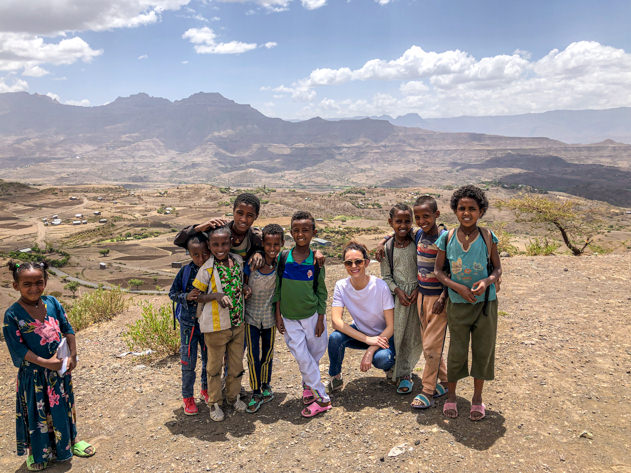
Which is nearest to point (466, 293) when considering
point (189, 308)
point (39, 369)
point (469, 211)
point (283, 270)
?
point (469, 211)

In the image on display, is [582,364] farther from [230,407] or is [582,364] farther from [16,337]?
[16,337]

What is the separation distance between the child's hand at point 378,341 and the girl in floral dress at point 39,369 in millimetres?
2498

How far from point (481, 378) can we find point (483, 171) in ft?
520

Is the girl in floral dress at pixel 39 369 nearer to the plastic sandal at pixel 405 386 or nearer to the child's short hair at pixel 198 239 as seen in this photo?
the child's short hair at pixel 198 239

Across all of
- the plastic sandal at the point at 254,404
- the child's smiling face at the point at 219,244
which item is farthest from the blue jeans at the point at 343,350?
the child's smiling face at the point at 219,244

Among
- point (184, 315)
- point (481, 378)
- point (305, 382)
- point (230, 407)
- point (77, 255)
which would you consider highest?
point (184, 315)

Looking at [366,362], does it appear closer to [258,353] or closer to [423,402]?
[423,402]

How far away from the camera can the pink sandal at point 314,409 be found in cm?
352

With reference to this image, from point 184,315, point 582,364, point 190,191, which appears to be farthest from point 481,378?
point 190,191

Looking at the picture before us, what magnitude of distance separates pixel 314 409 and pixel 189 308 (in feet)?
4.80

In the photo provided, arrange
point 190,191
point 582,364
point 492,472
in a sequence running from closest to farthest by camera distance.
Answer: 1. point 492,472
2. point 582,364
3. point 190,191

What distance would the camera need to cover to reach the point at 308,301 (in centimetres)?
354

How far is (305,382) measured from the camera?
3672mm

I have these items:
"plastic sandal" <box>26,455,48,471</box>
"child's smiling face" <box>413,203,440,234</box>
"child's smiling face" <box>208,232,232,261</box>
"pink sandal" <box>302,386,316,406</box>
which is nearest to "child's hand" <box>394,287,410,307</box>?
"child's smiling face" <box>413,203,440,234</box>
